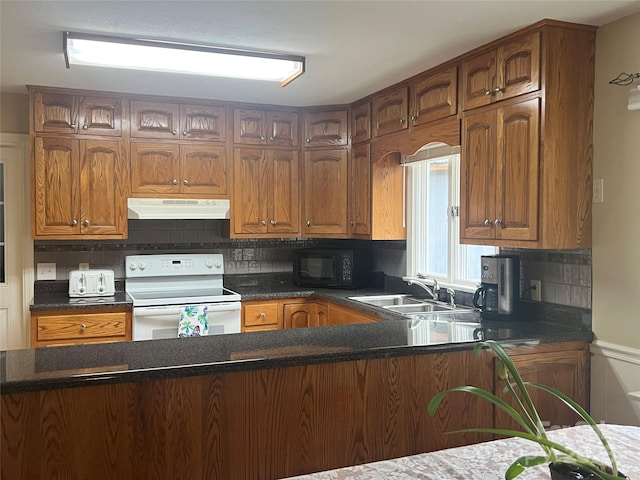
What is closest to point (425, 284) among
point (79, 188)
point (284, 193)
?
point (284, 193)

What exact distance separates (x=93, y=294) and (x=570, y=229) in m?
3.05

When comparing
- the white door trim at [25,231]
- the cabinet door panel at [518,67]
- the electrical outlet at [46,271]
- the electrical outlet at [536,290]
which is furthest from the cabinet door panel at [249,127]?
the electrical outlet at [536,290]

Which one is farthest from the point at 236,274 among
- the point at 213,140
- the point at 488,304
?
the point at 488,304

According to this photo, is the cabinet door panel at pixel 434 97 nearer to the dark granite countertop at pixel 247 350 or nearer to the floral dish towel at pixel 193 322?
the dark granite countertop at pixel 247 350

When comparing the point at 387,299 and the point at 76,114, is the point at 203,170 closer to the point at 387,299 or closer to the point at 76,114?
the point at 76,114

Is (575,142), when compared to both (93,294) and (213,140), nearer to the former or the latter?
(213,140)

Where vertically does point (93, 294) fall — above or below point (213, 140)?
below

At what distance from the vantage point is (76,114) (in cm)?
A: 382

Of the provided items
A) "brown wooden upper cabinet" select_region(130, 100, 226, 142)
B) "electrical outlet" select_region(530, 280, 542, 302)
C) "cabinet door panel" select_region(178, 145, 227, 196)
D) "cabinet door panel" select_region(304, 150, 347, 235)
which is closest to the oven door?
"cabinet door panel" select_region(178, 145, 227, 196)

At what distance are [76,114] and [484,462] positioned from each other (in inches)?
135

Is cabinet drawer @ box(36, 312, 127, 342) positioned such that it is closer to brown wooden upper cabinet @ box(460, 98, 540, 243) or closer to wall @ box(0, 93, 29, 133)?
wall @ box(0, 93, 29, 133)

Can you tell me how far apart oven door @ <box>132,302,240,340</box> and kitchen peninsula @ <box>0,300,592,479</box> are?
5.25ft

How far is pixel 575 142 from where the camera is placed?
2.58 meters

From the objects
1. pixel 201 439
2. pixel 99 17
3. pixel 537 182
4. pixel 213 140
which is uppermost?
pixel 99 17
